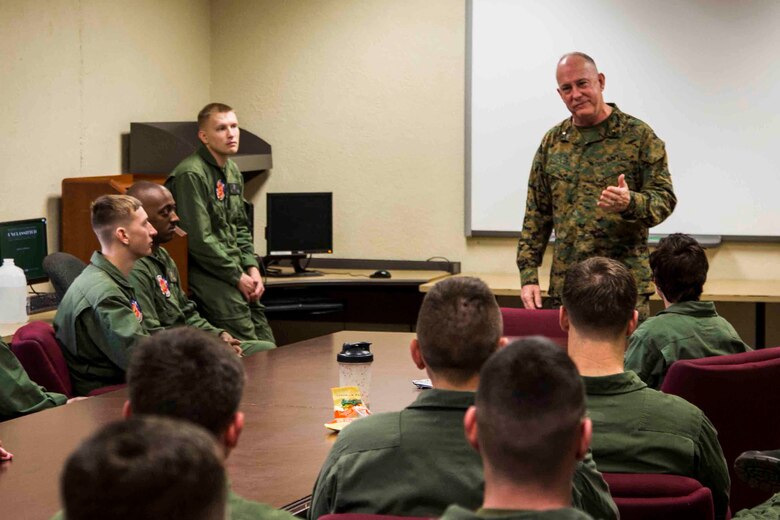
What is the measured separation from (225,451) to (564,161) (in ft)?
9.92

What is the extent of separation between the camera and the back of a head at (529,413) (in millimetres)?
1347

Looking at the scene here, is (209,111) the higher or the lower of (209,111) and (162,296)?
the higher

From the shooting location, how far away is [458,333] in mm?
2049

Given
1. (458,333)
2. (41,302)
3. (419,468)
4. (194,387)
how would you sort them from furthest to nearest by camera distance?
1. (41,302)
2. (458,333)
3. (419,468)
4. (194,387)

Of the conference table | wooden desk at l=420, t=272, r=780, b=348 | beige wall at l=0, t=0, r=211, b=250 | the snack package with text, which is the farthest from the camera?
wooden desk at l=420, t=272, r=780, b=348

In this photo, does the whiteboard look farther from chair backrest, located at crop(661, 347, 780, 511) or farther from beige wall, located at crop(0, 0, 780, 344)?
chair backrest, located at crop(661, 347, 780, 511)

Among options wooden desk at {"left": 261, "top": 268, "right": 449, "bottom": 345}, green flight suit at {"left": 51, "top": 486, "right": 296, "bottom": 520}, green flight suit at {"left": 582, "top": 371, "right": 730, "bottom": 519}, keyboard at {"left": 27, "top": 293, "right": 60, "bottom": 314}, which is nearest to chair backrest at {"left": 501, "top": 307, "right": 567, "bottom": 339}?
green flight suit at {"left": 582, "top": 371, "right": 730, "bottom": 519}

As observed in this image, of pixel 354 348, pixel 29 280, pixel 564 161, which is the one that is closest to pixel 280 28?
pixel 29 280

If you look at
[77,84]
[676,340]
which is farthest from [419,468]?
[77,84]

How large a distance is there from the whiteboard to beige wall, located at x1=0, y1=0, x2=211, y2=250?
187 cm

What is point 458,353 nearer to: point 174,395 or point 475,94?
point 174,395

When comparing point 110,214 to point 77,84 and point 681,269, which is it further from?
point 681,269

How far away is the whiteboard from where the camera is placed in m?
6.13

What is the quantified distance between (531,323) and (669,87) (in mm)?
2829
